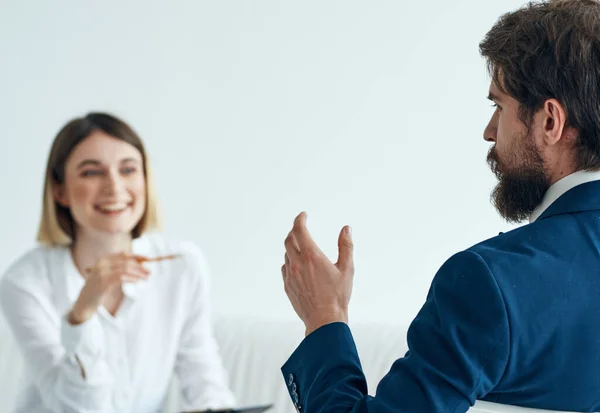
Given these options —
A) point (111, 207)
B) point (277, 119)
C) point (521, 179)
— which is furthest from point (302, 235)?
point (277, 119)

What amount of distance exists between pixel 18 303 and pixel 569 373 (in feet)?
5.57

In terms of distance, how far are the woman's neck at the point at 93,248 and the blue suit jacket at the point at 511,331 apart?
152 cm

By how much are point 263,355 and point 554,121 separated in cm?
180

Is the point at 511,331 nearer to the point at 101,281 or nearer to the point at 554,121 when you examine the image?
the point at 554,121

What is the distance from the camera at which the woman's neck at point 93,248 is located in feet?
8.01

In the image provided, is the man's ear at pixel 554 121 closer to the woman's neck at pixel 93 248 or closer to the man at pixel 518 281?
the man at pixel 518 281

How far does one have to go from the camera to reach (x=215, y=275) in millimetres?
3201

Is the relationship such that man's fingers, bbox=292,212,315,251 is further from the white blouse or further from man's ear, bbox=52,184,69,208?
man's ear, bbox=52,184,69,208

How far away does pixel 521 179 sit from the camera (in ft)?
3.64

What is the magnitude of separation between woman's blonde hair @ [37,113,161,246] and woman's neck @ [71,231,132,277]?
5 cm

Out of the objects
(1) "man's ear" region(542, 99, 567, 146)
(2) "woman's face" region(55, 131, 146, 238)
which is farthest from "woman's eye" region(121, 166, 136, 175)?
(1) "man's ear" region(542, 99, 567, 146)

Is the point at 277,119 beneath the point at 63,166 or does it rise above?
above

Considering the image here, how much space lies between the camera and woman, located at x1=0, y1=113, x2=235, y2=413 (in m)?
2.28

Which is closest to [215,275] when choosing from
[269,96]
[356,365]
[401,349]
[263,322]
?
[263,322]
